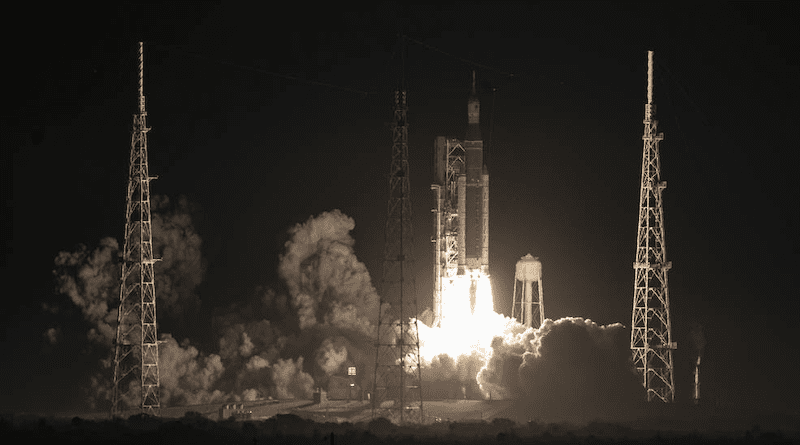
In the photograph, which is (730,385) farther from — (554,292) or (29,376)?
(29,376)

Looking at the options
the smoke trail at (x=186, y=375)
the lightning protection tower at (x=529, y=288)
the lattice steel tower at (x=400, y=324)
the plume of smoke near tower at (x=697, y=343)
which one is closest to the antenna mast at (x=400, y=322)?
the lattice steel tower at (x=400, y=324)

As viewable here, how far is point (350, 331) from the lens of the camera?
9781 cm

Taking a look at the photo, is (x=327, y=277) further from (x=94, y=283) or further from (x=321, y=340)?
(x=94, y=283)

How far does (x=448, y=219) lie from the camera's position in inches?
3708

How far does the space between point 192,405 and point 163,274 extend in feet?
31.2

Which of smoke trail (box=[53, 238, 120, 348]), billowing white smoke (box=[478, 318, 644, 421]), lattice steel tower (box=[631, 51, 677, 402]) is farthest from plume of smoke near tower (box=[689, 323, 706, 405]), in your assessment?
smoke trail (box=[53, 238, 120, 348])

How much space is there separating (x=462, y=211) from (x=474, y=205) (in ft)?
2.49

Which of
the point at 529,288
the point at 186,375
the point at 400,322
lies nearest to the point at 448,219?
the point at 529,288

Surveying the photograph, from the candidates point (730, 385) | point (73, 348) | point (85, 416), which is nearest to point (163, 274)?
point (73, 348)

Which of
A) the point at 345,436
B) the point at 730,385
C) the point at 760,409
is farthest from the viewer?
the point at 730,385

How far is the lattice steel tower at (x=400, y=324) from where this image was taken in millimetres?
85438

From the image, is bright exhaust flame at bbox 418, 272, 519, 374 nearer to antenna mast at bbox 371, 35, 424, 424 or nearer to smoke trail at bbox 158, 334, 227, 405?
antenna mast at bbox 371, 35, 424, 424

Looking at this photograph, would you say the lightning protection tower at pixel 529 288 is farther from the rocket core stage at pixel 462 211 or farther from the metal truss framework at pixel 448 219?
the metal truss framework at pixel 448 219

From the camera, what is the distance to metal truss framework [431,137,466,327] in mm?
94250
